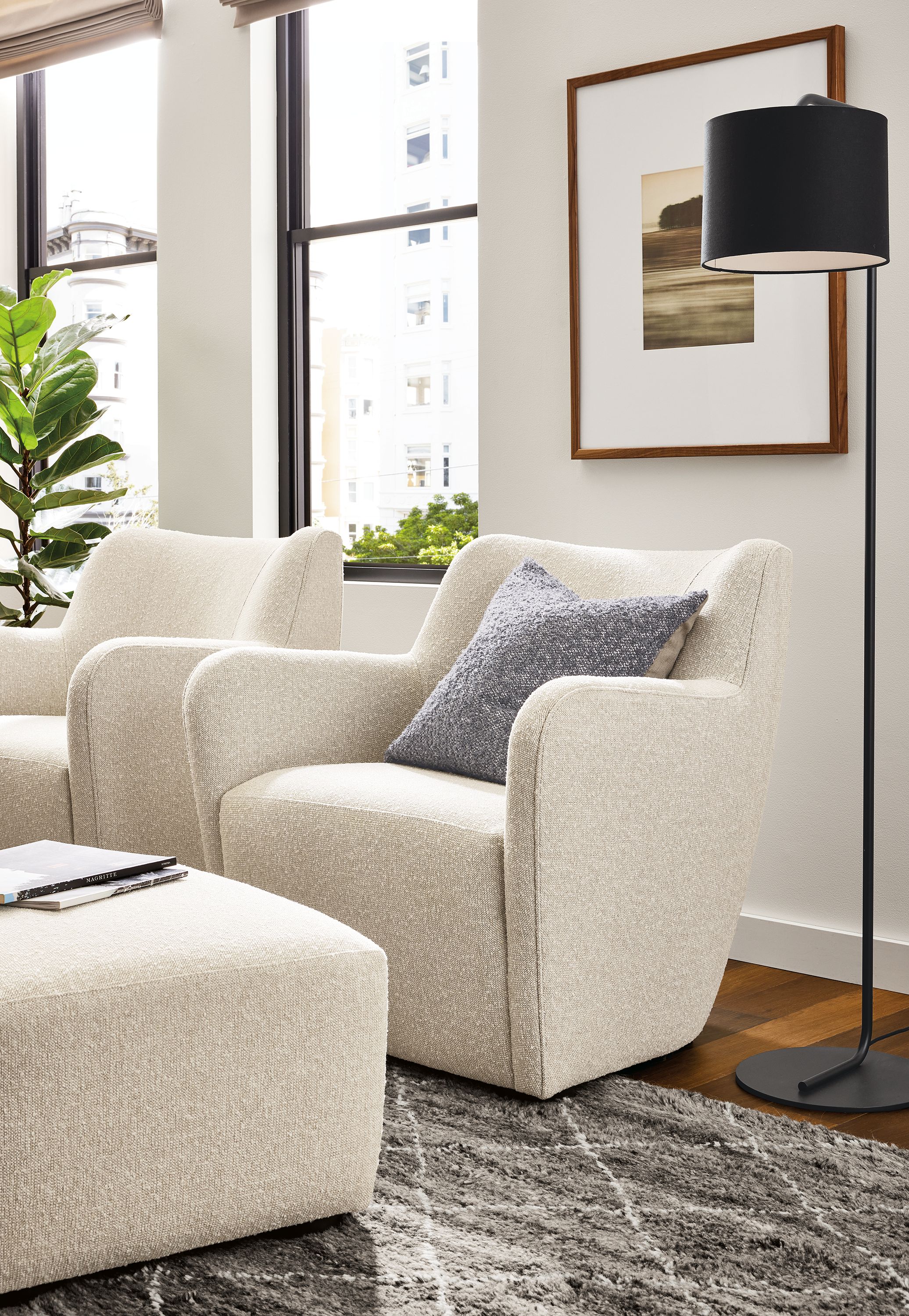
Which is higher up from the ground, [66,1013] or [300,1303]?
[66,1013]

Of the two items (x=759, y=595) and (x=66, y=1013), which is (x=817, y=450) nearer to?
(x=759, y=595)

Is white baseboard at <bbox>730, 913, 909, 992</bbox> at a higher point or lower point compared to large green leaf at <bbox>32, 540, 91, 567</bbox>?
lower

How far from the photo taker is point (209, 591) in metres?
3.40

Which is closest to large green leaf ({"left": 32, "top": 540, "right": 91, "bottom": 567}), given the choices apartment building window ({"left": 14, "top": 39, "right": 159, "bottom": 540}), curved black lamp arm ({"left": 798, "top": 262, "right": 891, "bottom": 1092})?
apartment building window ({"left": 14, "top": 39, "right": 159, "bottom": 540})

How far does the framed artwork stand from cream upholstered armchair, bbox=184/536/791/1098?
0.60m

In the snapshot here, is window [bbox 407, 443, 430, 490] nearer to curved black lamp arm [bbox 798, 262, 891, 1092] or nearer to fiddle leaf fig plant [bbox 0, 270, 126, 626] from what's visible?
fiddle leaf fig plant [bbox 0, 270, 126, 626]

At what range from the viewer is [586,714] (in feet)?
6.66

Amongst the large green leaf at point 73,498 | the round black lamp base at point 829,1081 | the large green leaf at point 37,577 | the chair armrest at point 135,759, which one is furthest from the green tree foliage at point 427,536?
the round black lamp base at point 829,1081

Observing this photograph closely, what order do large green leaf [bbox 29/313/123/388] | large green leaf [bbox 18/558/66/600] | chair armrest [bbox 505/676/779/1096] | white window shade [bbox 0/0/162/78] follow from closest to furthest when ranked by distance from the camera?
chair armrest [bbox 505/676/779/1096]
large green leaf [bbox 18/558/66/600]
large green leaf [bbox 29/313/123/388]
white window shade [bbox 0/0/162/78]

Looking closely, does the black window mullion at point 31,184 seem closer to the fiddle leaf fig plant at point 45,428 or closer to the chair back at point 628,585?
the fiddle leaf fig plant at point 45,428

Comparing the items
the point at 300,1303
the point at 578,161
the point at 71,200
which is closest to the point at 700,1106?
the point at 300,1303

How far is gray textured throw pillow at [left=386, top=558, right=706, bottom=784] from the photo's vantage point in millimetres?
2324

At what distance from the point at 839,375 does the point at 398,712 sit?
3.63ft

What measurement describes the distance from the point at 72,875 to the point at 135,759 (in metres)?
1.05
